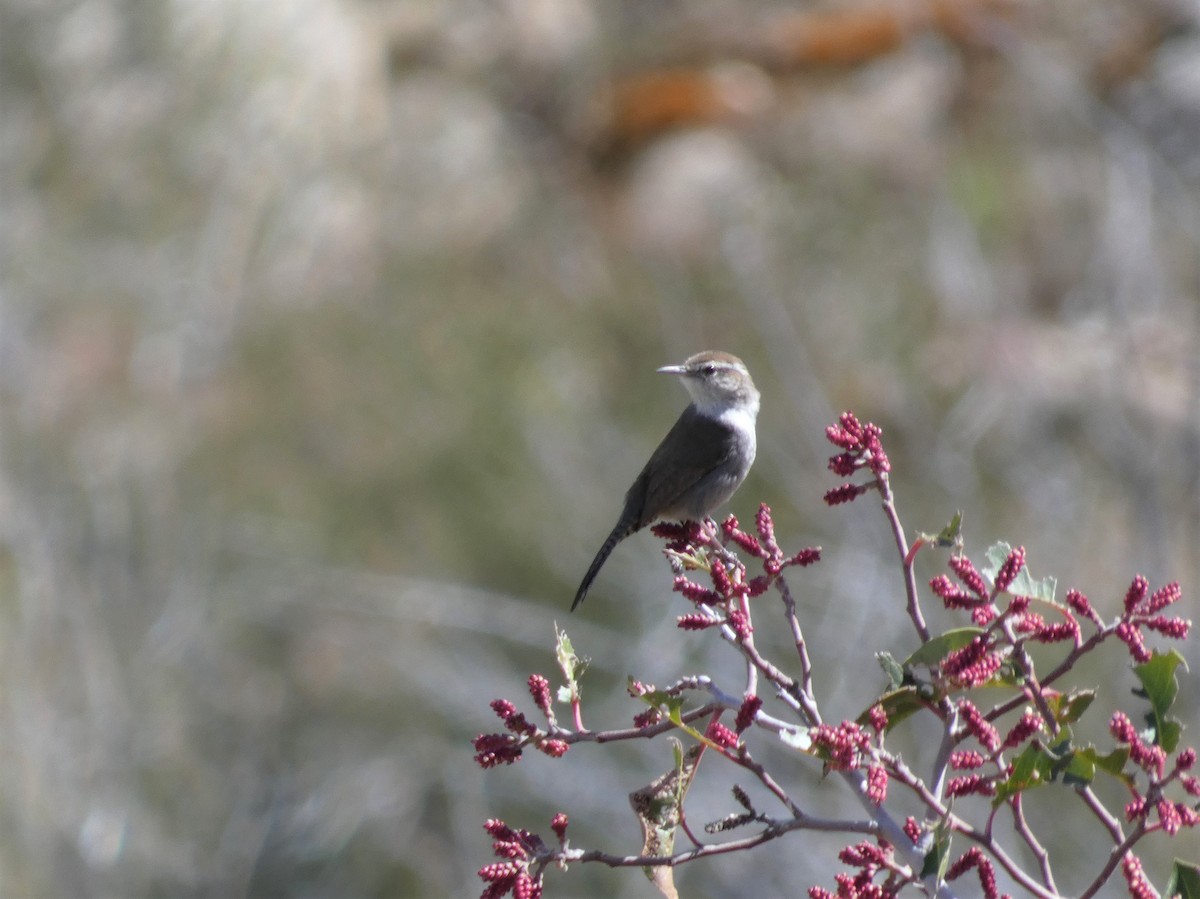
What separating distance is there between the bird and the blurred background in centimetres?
336

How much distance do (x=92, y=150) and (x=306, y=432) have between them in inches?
226

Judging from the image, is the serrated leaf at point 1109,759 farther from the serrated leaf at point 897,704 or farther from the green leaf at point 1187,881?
the serrated leaf at point 897,704

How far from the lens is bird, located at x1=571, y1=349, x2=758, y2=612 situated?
5.46 meters

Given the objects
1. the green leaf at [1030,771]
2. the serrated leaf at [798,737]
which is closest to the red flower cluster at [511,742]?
the serrated leaf at [798,737]

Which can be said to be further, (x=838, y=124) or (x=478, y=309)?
(x=838, y=124)

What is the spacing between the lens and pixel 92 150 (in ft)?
58.4

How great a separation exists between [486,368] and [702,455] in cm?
927

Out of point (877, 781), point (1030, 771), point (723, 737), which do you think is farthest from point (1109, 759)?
point (723, 737)

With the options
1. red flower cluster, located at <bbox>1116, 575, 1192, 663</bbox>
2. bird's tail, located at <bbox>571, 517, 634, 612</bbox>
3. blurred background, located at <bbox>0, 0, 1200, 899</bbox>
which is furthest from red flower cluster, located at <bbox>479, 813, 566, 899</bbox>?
blurred background, located at <bbox>0, 0, 1200, 899</bbox>

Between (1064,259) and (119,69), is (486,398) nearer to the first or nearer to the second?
(1064,259)

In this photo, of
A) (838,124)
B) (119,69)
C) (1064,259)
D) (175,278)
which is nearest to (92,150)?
(119,69)

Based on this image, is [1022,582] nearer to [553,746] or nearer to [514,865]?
[553,746]

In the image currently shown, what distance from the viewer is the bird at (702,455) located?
17.9ft

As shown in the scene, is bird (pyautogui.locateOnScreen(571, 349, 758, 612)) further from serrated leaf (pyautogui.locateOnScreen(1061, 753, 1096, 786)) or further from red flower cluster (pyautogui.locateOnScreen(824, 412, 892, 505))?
serrated leaf (pyautogui.locateOnScreen(1061, 753, 1096, 786))
